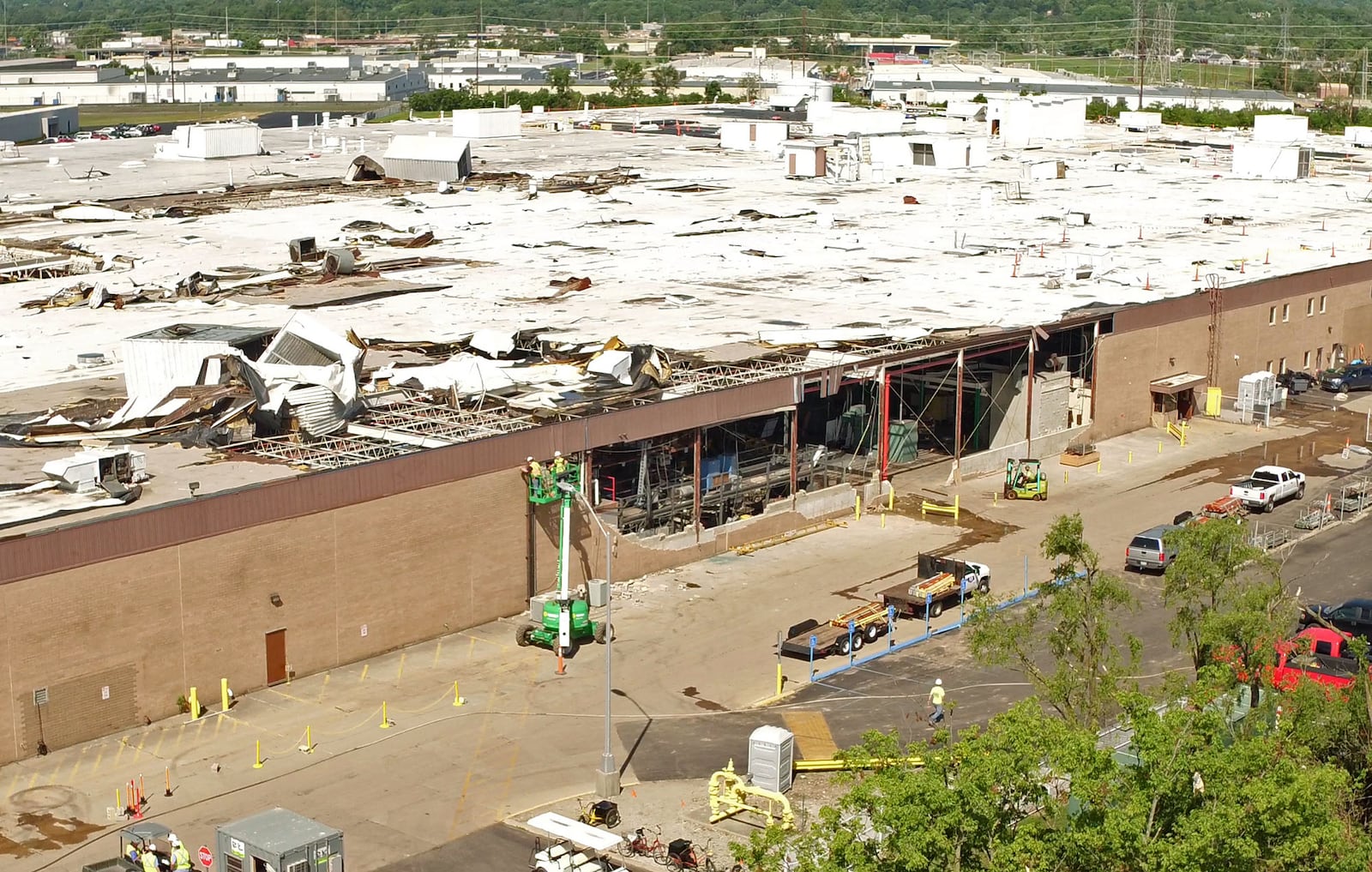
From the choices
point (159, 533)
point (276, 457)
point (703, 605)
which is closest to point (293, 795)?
point (159, 533)

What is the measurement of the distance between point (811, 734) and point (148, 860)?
14.2 metres

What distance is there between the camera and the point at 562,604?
42.6 meters

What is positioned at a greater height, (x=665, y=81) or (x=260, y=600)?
(x=665, y=81)

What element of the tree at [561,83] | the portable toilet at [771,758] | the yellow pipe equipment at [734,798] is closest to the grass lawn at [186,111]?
the tree at [561,83]

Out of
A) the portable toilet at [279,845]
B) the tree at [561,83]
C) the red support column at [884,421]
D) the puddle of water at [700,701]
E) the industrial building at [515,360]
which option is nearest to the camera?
the portable toilet at [279,845]

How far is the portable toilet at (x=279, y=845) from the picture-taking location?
30016 millimetres

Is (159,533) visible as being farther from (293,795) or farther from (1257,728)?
(1257,728)

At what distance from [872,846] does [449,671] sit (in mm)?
18526

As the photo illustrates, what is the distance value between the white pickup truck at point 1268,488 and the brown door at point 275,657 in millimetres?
30194

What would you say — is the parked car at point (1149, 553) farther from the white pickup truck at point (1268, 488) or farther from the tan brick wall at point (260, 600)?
the tan brick wall at point (260, 600)

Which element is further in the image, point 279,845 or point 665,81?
point 665,81

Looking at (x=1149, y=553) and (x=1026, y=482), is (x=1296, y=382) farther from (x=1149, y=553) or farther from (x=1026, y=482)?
(x=1149, y=553)

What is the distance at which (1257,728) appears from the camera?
30.6 m

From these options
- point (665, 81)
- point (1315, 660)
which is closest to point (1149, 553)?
point (1315, 660)
